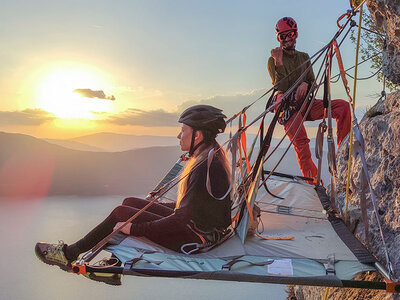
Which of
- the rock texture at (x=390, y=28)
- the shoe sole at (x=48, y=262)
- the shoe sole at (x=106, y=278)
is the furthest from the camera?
the rock texture at (x=390, y=28)

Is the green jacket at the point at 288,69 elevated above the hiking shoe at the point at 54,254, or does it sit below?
above

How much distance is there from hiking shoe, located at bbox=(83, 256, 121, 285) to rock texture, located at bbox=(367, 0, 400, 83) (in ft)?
9.52

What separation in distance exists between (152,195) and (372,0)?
2839mm

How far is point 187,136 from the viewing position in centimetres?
362

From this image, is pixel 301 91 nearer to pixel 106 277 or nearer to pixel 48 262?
pixel 106 277

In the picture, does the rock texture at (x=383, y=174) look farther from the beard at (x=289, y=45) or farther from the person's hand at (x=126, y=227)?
the person's hand at (x=126, y=227)

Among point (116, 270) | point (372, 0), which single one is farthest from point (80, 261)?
point (372, 0)

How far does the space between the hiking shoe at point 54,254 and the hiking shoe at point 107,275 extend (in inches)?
9.2

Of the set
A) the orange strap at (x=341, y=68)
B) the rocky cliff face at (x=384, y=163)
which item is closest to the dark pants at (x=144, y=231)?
the rocky cliff face at (x=384, y=163)

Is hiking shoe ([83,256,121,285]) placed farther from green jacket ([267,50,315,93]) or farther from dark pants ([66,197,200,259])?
green jacket ([267,50,315,93])

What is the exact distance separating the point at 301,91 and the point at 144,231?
8.59 ft

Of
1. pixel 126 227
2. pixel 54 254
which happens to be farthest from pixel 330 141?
pixel 54 254

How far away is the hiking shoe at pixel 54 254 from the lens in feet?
11.2

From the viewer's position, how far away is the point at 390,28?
4016 millimetres
